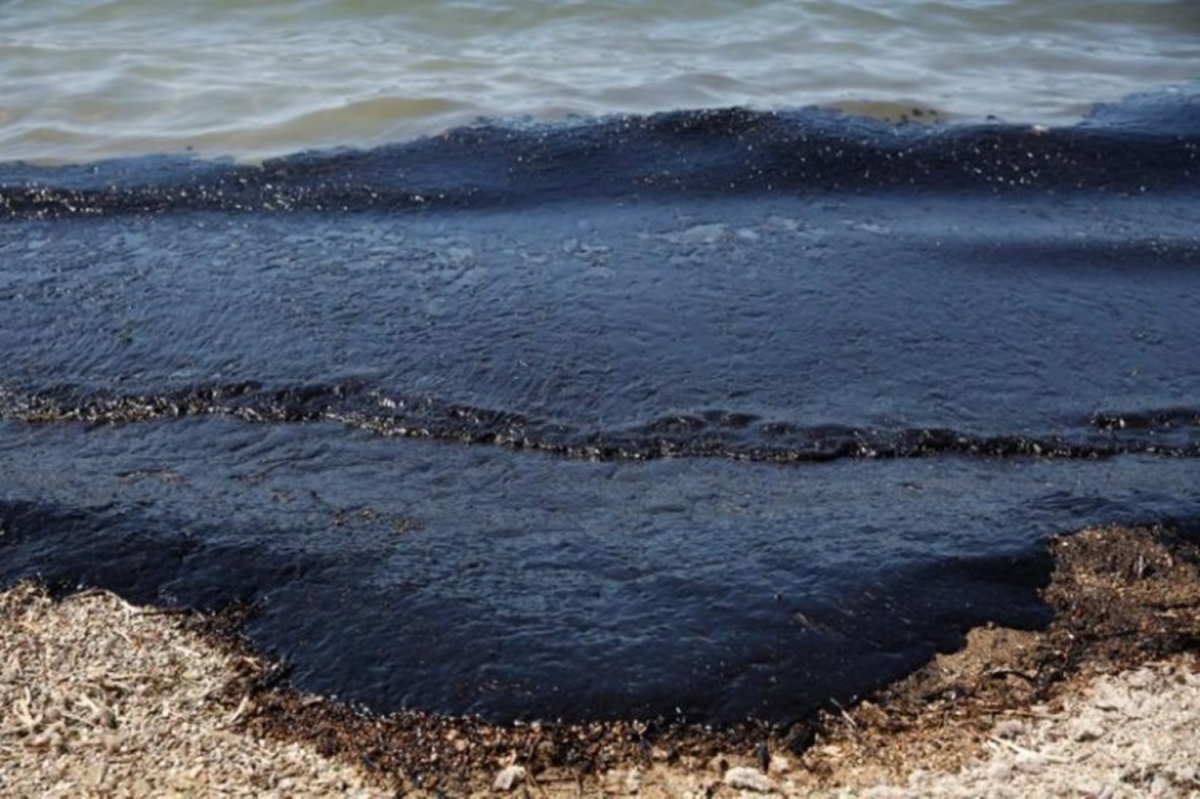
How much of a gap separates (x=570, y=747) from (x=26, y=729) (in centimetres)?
133

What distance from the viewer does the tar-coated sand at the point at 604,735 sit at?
3.26 m

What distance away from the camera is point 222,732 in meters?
3.43

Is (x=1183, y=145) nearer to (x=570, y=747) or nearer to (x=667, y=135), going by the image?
(x=667, y=135)

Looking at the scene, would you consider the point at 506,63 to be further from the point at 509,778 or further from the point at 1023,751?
the point at 1023,751

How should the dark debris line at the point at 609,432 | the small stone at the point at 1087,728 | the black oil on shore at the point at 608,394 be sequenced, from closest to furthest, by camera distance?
the small stone at the point at 1087,728 → the black oil on shore at the point at 608,394 → the dark debris line at the point at 609,432

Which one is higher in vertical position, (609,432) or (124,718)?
(609,432)

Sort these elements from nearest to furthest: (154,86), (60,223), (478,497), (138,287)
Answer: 1. (478,497)
2. (138,287)
3. (60,223)
4. (154,86)

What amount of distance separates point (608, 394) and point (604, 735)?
6.29 feet

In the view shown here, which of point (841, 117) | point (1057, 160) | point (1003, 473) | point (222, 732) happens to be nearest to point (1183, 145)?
point (1057, 160)

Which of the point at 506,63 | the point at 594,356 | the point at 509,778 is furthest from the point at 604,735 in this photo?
the point at 506,63

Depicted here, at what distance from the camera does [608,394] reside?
518 cm

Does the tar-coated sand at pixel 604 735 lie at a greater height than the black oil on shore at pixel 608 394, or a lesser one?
lesser

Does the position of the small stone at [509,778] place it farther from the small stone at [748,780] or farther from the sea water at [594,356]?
the small stone at [748,780]

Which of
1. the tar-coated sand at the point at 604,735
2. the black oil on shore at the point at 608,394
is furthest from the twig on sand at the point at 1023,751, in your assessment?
the black oil on shore at the point at 608,394
